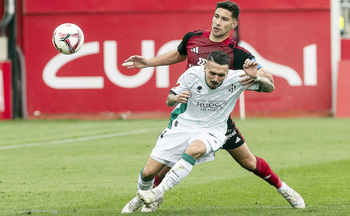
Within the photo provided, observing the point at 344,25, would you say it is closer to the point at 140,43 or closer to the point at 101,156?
the point at 140,43

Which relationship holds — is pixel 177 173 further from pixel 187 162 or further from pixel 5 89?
pixel 5 89

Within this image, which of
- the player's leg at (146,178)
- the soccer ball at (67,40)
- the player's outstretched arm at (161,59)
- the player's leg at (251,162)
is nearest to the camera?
the player's leg at (146,178)

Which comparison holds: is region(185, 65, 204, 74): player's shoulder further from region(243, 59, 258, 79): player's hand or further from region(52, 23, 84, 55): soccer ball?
region(52, 23, 84, 55): soccer ball

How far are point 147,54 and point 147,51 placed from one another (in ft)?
0.33

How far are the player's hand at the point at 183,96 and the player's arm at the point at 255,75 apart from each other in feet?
2.08

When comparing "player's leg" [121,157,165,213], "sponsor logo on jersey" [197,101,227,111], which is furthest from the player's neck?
"player's leg" [121,157,165,213]

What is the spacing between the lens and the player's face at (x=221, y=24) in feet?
18.5

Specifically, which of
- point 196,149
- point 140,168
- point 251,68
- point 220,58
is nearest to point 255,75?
point 251,68

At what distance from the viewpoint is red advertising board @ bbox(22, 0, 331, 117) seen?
1741cm

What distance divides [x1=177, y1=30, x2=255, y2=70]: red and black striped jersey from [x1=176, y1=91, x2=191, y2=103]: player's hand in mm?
695

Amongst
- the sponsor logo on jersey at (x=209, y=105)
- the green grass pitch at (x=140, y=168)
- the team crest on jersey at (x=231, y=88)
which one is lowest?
the green grass pitch at (x=140, y=168)

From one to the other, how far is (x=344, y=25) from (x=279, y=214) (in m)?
14.5

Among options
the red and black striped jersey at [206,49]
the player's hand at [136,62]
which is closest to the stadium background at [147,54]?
the player's hand at [136,62]

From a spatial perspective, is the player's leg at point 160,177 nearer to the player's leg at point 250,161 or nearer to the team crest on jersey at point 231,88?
the player's leg at point 250,161
